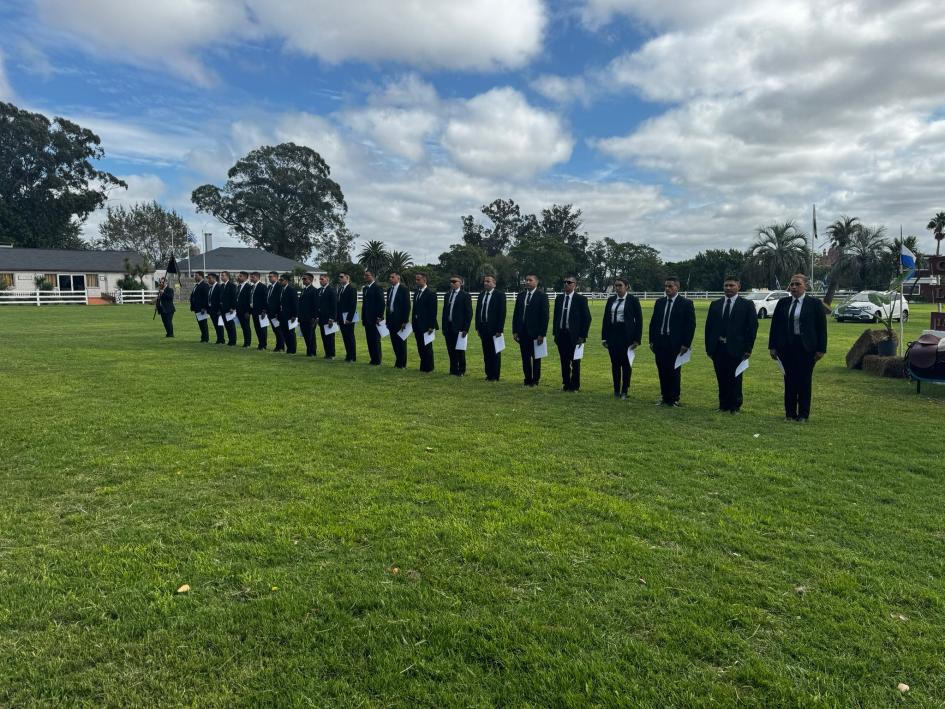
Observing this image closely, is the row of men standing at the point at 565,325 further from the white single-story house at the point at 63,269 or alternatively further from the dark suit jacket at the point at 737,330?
the white single-story house at the point at 63,269

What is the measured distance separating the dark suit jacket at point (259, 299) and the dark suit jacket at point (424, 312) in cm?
536

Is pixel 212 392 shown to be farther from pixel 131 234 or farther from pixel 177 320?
pixel 131 234

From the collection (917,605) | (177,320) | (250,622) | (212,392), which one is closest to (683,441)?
(917,605)

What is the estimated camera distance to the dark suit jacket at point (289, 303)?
1516cm

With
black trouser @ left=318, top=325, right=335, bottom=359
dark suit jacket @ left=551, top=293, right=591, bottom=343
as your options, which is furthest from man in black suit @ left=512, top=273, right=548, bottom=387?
black trouser @ left=318, top=325, right=335, bottom=359

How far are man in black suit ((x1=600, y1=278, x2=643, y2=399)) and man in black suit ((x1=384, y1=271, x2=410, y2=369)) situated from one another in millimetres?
4340

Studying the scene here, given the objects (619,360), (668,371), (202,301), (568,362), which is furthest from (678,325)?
(202,301)

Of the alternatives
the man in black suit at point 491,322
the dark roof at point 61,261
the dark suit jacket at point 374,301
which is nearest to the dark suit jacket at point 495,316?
the man in black suit at point 491,322

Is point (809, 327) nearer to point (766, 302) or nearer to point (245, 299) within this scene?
point (245, 299)

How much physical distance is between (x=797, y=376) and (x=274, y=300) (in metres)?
11.8

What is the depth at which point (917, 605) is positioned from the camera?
3473mm

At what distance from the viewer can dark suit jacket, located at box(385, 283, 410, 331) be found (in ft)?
41.7

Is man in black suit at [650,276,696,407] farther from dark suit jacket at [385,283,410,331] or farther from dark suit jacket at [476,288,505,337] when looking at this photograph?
dark suit jacket at [385,283,410,331]

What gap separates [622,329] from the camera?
993cm
